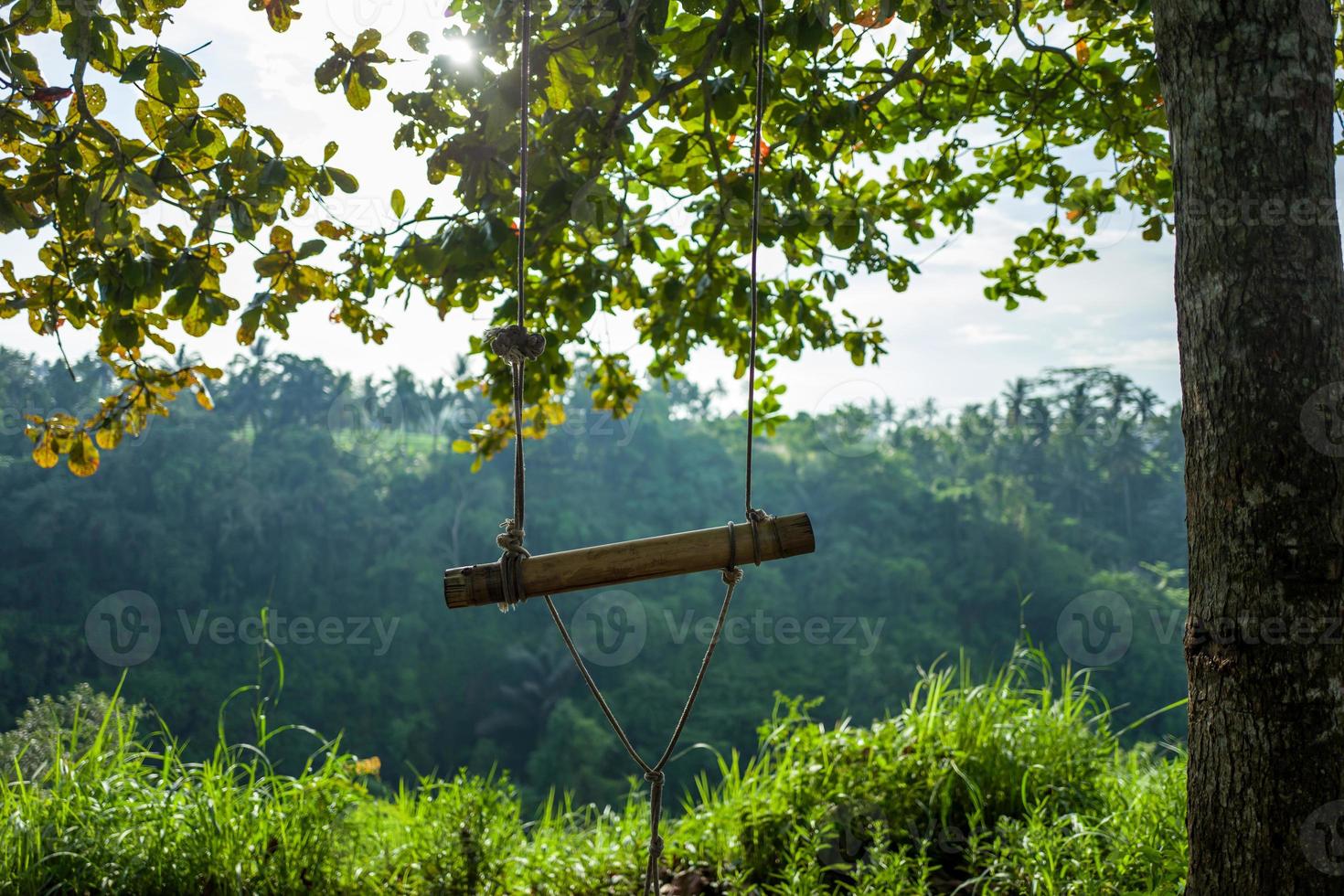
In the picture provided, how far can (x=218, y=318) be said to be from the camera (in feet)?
6.37

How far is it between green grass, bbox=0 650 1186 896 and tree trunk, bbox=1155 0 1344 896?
638mm

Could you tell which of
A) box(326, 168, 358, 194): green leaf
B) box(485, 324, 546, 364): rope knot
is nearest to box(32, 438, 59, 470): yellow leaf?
box(326, 168, 358, 194): green leaf

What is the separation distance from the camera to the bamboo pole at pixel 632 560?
1.31 meters

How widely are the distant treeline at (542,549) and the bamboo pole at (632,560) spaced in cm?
2820

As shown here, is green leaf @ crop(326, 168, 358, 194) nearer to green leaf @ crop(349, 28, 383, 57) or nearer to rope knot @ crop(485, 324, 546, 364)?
green leaf @ crop(349, 28, 383, 57)

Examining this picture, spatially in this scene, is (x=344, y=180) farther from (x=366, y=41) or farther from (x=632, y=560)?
(x=632, y=560)

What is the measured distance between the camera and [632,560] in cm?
131

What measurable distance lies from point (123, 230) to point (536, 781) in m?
30.4

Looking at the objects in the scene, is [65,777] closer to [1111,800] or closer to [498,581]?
[498,581]

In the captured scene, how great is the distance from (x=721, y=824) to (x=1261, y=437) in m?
1.56

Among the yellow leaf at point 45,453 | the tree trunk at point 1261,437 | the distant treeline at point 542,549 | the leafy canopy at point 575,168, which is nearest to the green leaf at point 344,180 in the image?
the leafy canopy at point 575,168

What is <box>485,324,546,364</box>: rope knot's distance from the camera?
1.49 m

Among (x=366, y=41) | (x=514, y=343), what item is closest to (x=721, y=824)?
(x=514, y=343)

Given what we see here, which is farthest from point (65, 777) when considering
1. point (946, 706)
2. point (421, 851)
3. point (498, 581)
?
point (946, 706)
